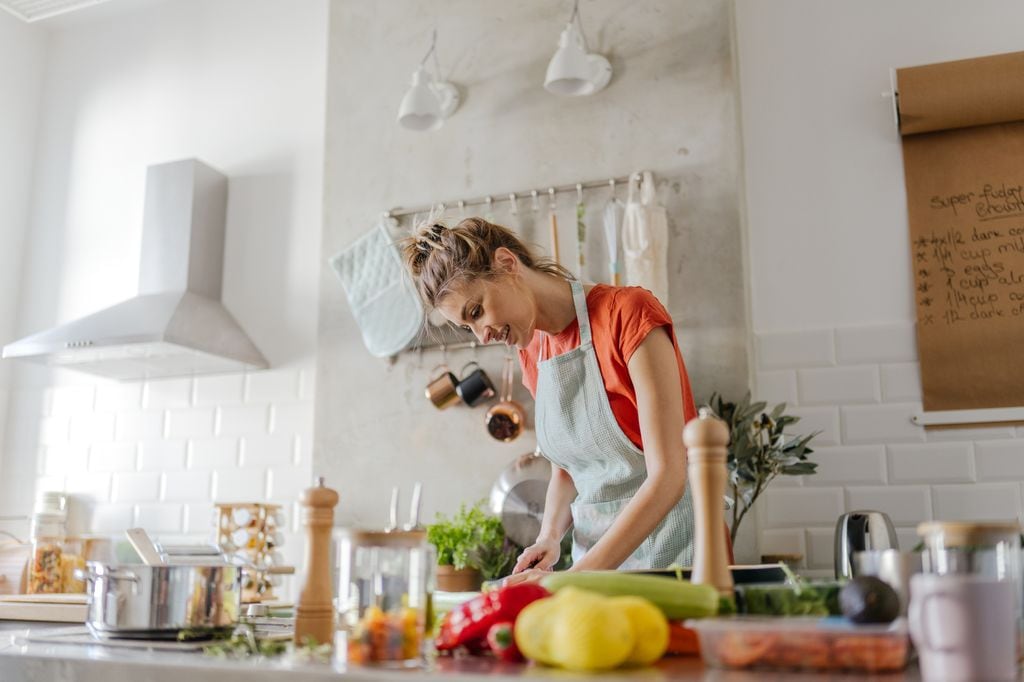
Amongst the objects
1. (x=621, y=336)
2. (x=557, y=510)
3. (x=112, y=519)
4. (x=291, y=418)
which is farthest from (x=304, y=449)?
(x=621, y=336)

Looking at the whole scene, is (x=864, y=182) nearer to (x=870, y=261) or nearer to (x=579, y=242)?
(x=870, y=261)

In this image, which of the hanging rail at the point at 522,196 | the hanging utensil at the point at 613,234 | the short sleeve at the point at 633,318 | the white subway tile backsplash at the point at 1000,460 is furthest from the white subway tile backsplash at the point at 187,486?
the white subway tile backsplash at the point at 1000,460

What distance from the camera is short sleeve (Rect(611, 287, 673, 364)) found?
1.82 meters

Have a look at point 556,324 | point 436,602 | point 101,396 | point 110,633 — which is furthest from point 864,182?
point 101,396

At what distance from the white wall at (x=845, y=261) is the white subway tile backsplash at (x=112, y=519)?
250cm

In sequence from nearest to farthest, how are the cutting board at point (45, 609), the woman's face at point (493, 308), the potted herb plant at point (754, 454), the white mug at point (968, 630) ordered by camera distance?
1. the white mug at point (968, 630)
2. the woman's face at point (493, 308)
3. the cutting board at point (45, 609)
4. the potted herb plant at point (754, 454)

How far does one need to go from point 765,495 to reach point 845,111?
→ 3.95ft

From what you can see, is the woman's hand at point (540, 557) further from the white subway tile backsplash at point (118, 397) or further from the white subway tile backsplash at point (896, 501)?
the white subway tile backsplash at point (118, 397)

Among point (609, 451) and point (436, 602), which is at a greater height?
point (609, 451)

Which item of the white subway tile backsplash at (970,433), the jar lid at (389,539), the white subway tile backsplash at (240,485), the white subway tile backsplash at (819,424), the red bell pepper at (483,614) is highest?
the white subway tile backsplash at (819,424)

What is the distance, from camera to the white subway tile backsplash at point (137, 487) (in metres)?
3.79

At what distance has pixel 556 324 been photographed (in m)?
2.07

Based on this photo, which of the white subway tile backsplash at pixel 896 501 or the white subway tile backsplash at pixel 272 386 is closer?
the white subway tile backsplash at pixel 896 501

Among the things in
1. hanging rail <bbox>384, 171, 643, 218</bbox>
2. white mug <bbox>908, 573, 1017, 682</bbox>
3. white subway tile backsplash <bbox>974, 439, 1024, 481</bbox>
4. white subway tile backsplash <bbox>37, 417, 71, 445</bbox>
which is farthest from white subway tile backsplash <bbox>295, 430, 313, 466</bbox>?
white mug <bbox>908, 573, 1017, 682</bbox>
